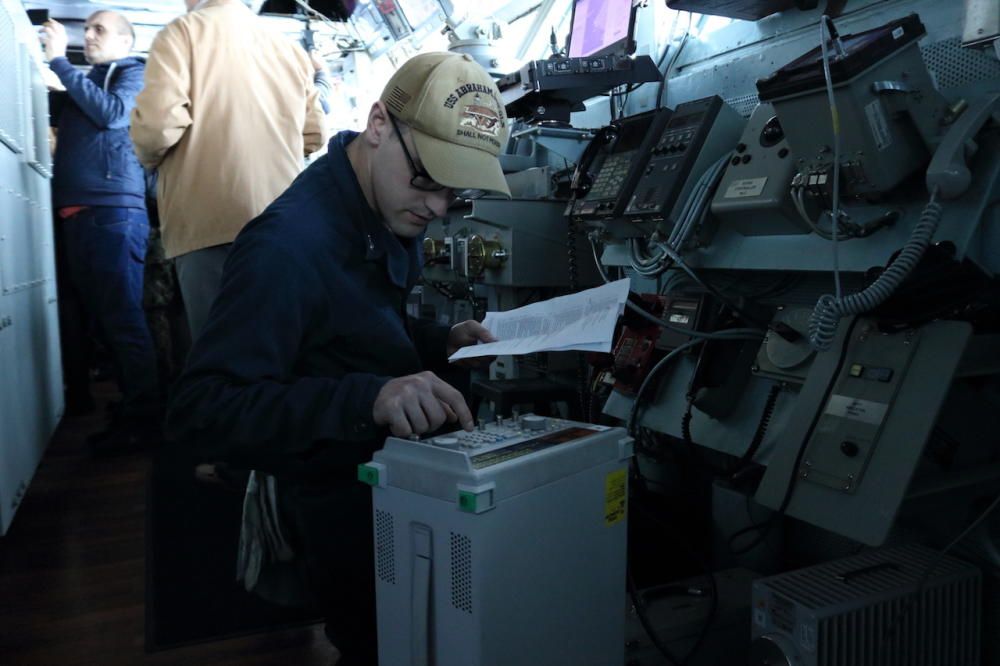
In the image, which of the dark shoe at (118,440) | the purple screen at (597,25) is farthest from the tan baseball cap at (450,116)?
the dark shoe at (118,440)

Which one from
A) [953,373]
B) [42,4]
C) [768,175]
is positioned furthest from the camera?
[42,4]

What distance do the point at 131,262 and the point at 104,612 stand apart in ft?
4.94

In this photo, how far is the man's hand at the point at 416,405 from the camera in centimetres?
88

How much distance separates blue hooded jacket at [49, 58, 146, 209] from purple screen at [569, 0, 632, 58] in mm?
1600

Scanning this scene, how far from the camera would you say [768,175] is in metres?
1.46

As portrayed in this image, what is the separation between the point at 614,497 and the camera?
3.20 feet

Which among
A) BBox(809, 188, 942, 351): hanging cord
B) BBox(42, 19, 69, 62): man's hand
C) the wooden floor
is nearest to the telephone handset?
BBox(809, 188, 942, 351): hanging cord

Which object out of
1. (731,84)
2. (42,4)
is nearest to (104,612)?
(731,84)

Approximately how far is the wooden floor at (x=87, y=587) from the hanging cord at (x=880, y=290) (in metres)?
1.18

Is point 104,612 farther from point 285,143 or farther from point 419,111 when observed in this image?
point 419,111

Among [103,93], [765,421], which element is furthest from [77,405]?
[765,421]

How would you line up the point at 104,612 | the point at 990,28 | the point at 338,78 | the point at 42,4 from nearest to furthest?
the point at 990,28, the point at 104,612, the point at 42,4, the point at 338,78

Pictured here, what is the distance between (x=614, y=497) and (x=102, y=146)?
8.55 feet

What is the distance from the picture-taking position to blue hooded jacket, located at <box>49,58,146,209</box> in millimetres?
2703
